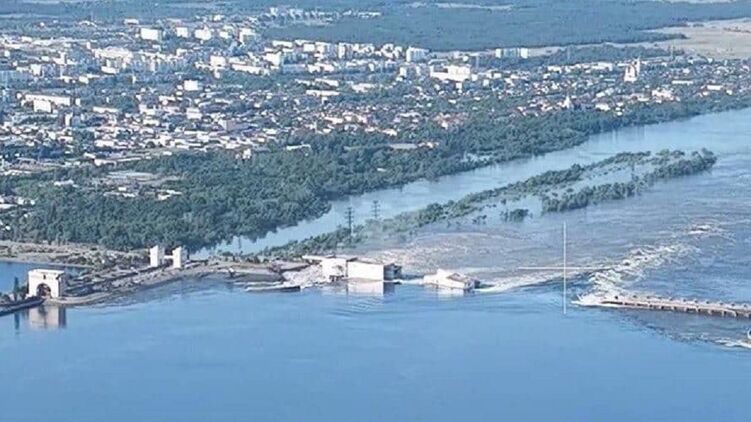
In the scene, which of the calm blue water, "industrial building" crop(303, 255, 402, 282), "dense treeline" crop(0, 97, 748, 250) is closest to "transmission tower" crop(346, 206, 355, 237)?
"dense treeline" crop(0, 97, 748, 250)

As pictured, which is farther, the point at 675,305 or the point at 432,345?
the point at 675,305

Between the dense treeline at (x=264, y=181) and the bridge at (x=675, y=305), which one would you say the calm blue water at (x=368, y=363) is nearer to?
the bridge at (x=675, y=305)

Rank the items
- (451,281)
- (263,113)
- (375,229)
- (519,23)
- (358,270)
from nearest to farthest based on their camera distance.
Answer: (451,281)
(358,270)
(375,229)
(263,113)
(519,23)

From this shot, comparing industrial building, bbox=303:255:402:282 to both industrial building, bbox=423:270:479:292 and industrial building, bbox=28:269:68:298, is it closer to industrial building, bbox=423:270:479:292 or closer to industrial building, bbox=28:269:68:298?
industrial building, bbox=423:270:479:292

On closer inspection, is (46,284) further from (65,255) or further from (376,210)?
(376,210)

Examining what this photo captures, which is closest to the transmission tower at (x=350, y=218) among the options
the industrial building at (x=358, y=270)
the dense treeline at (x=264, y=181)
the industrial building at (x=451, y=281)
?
the dense treeline at (x=264, y=181)

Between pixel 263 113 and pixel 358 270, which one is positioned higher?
pixel 263 113

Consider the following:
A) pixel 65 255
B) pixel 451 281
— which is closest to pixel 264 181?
pixel 65 255
